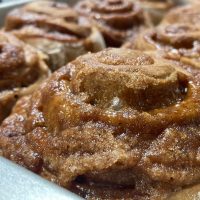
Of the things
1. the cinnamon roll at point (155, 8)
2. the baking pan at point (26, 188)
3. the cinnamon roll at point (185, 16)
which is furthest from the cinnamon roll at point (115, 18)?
the baking pan at point (26, 188)

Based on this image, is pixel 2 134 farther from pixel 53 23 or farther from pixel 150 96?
pixel 53 23

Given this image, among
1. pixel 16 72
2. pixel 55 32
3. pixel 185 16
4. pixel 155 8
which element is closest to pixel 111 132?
pixel 16 72

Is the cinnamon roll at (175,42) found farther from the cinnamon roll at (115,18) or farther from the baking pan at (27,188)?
the baking pan at (27,188)

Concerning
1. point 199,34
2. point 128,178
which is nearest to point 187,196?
point 128,178

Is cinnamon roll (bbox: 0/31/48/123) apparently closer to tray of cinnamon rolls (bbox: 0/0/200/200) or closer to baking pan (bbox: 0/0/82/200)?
tray of cinnamon rolls (bbox: 0/0/200/200)

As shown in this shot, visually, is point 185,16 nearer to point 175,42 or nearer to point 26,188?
point 175,42

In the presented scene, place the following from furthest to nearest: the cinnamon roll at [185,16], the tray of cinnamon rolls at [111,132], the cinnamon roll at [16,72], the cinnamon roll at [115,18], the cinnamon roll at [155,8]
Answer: the cinnamon roll at [155,8]
the cinnamon roll at [115,18]
the cinnamon roll at [185,16]
the cinnamon roll at [16,72]
the tray of cinnamon rolls at [111,132]

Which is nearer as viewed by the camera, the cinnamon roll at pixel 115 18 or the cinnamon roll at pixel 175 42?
the cinnamon roll at pixel 175 42
